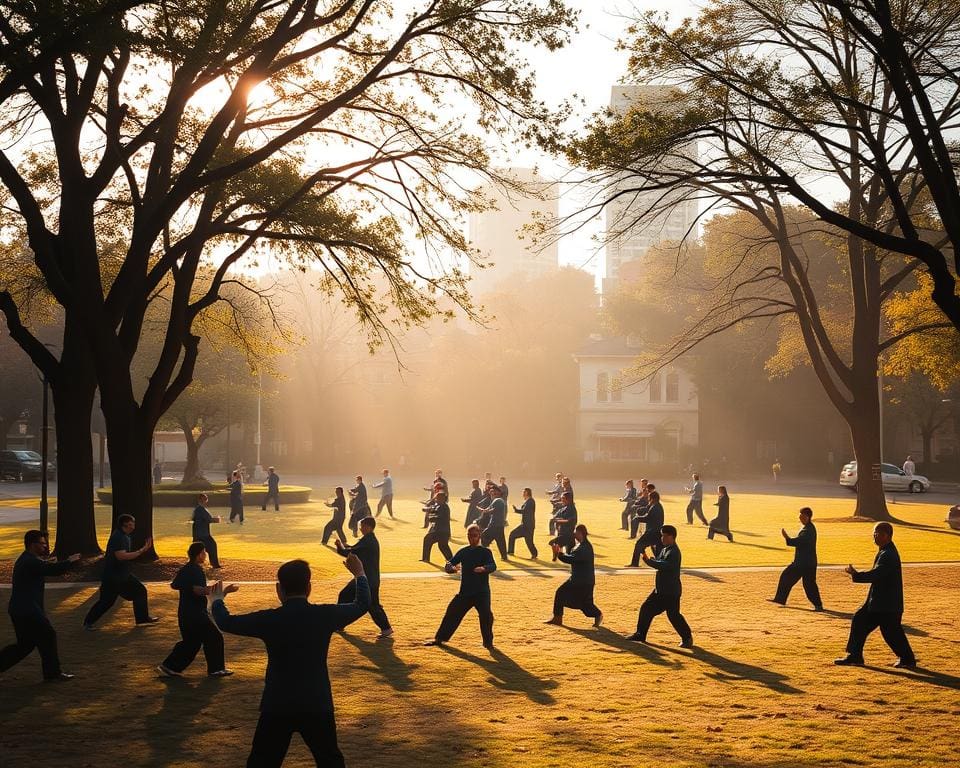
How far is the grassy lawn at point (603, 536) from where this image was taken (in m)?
24.4

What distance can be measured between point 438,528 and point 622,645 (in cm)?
914

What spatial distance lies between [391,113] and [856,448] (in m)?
22.9

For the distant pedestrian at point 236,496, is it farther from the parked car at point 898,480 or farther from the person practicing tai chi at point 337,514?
the parked car at point 898,480

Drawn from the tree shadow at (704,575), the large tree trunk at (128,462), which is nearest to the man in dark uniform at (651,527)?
the tree shadow at (704,575)

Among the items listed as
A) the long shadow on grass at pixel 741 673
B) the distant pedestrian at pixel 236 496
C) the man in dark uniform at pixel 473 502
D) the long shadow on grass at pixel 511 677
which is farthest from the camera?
the distant pedestrian at pixel 236 496

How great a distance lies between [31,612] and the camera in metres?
11.0

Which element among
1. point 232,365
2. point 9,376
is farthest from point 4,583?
point 9,376

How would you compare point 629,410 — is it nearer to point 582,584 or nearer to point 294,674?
point 582,584

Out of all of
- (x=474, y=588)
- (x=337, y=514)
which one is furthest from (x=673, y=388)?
(x=474, y=588)

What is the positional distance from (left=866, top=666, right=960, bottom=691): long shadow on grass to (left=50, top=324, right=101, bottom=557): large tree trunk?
Result: 51.7 ft

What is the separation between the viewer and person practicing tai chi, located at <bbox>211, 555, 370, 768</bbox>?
632cm

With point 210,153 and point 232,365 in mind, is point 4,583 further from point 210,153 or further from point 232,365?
point 232,365

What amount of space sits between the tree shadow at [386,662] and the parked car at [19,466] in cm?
5459

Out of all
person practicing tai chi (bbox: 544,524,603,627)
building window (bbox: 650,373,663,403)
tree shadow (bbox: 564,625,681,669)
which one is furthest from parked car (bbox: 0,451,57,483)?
tree shadow (bbox: 564,625,681,669)
